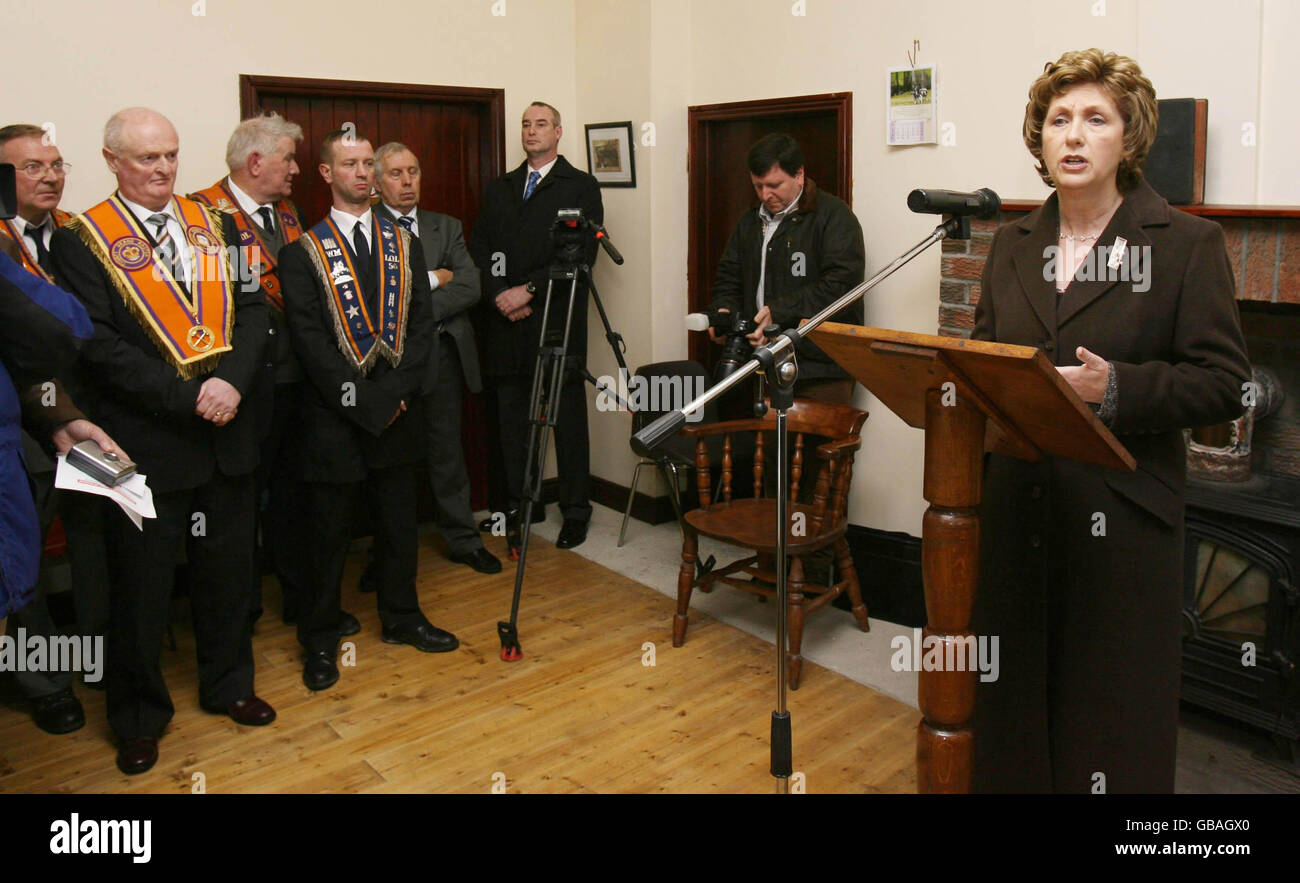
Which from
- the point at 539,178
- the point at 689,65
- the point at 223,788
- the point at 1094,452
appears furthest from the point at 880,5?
the point at 223,788

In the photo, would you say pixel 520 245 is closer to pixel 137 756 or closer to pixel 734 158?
pixel 734 158

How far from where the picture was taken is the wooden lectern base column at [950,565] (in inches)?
68.6

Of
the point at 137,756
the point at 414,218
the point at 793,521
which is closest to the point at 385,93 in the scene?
the point at 414,218

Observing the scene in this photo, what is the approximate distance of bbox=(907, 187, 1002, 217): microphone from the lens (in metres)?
2.19

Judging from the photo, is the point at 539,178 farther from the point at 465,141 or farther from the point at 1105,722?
the point at 1105,722

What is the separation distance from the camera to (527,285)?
4.59 metres

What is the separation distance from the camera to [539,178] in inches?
184

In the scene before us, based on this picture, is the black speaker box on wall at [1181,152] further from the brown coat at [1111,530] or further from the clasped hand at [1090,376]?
the clasped hand at [1090,376]

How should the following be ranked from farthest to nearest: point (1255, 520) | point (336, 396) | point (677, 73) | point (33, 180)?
point (677, 73) → point (336, 396) → point (33, 180) → point (1255, 520)

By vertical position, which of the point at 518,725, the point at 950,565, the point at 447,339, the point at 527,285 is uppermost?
the point at 527,285

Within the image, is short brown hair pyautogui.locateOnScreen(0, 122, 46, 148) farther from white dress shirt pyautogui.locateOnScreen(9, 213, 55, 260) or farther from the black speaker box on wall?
the black speaker box on wall

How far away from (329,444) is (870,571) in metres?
1.92

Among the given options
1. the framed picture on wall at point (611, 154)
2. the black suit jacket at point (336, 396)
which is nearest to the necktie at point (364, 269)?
the black suit jacket at point (336, 396)

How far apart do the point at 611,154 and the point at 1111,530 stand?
3.49 m
